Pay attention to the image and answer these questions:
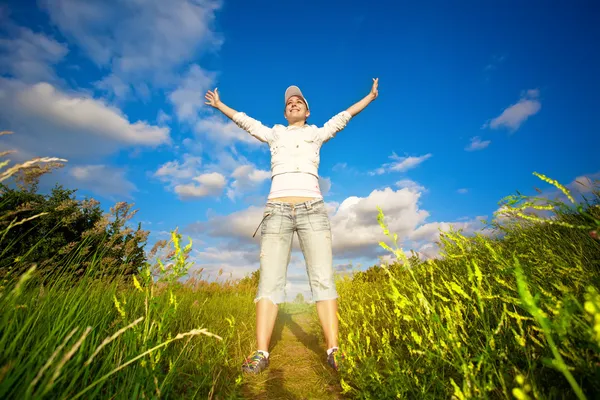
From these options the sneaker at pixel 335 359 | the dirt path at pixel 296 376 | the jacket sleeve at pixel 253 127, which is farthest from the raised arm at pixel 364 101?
the dirt path at pixel 296 376

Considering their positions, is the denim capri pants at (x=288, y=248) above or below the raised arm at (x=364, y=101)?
below

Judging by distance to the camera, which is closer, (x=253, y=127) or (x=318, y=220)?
(x=318, y=220)

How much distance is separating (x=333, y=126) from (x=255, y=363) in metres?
2.79

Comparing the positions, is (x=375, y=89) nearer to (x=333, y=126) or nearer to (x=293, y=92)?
(x=333, y=126)

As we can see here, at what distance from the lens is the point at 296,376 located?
3.00m

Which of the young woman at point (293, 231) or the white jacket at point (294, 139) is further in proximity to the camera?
the white jacket at point (294, 139)

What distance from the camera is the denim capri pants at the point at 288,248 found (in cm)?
329

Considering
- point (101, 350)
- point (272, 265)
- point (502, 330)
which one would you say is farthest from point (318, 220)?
point (101, 350)

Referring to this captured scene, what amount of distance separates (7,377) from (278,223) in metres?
2.33

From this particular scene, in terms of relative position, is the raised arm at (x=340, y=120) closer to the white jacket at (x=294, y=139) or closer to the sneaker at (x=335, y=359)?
the white jacket at (x=294, y=139)

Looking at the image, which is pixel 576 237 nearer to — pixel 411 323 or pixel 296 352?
pixel 411 323

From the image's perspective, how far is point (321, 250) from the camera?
3.32 meters

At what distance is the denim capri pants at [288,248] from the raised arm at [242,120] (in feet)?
3.21

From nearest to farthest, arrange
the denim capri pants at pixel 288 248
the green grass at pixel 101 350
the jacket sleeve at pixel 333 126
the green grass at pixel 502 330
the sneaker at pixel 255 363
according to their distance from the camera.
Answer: the green grass at pixel 502 330
the green grass at pixel 101 350
the sneaker at pixel 255 363
the denim capri pants at pixel 288 248
the jacket sleeve at pixel 333 126
